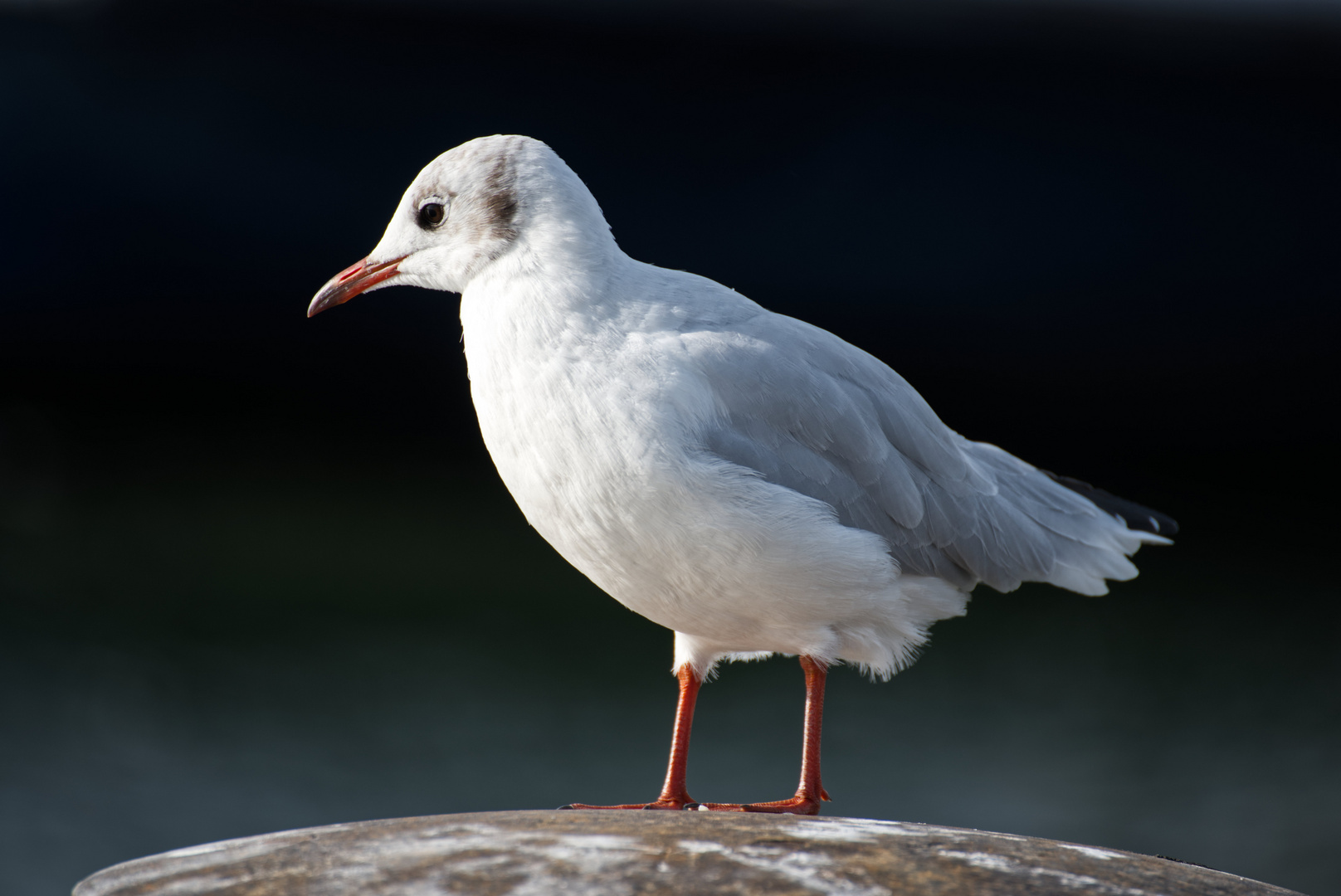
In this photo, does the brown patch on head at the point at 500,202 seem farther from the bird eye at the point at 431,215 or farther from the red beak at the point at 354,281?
the red beak at the point at 354,281

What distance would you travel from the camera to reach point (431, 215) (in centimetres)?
185

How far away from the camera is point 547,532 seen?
1766mm

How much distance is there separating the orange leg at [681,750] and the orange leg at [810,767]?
0.06 meters

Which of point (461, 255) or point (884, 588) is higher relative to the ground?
point (461, 255)

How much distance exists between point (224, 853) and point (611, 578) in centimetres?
66

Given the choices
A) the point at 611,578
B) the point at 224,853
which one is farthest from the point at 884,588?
the point at 224,853

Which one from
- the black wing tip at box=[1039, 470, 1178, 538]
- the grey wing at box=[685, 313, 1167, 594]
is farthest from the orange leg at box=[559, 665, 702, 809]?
the black wing tip at box=[1039, 470, 1178, 538]

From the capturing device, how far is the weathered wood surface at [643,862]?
4.55 ft

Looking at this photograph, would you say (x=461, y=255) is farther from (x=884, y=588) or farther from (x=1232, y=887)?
(x=1232, y=887)

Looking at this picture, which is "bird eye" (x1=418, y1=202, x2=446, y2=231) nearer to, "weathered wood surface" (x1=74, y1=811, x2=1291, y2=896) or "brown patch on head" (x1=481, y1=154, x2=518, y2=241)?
"brown patch on head" (x1=481, y1=154, x2=518, y2=241)

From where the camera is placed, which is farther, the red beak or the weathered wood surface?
the red beak

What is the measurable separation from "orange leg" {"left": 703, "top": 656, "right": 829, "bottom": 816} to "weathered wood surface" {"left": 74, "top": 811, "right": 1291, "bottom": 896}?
207mm

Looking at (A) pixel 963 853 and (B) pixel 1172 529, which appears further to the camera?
(B) pixel 1172 529

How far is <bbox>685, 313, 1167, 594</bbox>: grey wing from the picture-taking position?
1.79 m
